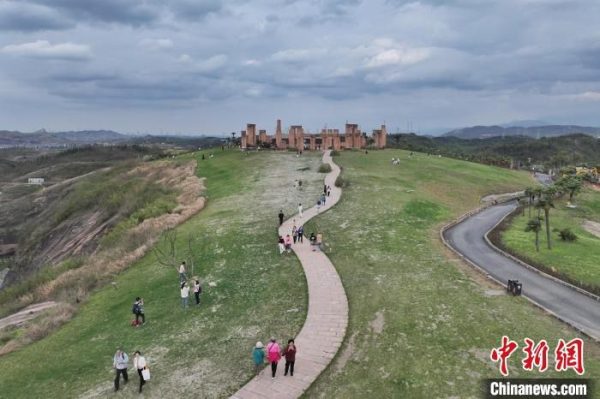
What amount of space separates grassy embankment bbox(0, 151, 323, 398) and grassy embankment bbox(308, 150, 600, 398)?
3.93 m

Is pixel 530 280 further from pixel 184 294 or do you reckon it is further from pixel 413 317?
pixel 184 294

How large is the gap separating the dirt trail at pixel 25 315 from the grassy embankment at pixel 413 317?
22.6 m

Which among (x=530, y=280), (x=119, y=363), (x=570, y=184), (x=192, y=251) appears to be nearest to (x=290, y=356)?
(x=119, y=363)

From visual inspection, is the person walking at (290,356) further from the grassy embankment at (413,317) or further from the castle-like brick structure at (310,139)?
the castle-like brick structure at (310,139)

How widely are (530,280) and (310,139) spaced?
81.3 m

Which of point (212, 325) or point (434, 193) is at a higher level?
point (434, 193)

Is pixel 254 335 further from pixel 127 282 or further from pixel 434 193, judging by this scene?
pixel 434 193

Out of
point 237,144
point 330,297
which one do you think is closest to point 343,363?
point 330,297

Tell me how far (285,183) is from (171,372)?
45.6 meters

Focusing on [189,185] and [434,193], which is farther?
[189,185]

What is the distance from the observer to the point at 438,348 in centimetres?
2164

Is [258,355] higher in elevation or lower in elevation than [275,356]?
lower

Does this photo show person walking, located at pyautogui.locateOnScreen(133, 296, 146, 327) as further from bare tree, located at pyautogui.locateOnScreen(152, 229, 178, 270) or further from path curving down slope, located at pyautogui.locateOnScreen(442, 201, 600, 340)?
path curving down slope, located at pyautogui.locateOnScreen(442, 201, 600, 340)

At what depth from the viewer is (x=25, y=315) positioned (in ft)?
117
